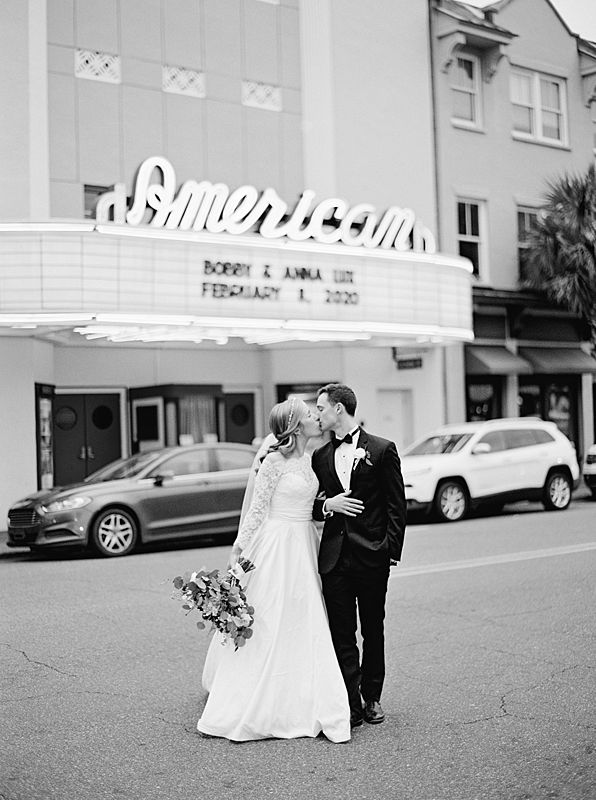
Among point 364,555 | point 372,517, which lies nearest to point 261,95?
point 372,517

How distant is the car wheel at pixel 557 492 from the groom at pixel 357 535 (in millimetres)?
13806

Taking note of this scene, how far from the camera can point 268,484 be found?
5969 millimetres

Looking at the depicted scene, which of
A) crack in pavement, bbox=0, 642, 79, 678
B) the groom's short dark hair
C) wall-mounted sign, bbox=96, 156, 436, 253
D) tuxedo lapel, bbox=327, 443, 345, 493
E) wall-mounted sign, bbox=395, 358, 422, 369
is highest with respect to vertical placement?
wall-mounted sign, bbox=96, 156, 436, 253

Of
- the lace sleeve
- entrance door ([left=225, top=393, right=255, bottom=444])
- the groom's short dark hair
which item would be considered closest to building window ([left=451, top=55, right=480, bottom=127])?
entrance door ([left=225, top=393, right=255, bottom=444])

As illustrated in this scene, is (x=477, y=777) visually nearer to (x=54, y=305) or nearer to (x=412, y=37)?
(x=54, y=305)

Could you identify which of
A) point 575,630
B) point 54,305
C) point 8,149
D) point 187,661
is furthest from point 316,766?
point 8,149

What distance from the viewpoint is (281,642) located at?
18.9ft

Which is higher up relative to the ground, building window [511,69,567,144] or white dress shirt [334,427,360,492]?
building window [511,69,567,144]

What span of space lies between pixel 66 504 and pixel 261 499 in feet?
28.5

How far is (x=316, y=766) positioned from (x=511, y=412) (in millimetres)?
21063

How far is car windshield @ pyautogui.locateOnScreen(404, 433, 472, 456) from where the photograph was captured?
60.1 feet

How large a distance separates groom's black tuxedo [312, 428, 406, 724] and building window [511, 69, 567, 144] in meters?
21.9

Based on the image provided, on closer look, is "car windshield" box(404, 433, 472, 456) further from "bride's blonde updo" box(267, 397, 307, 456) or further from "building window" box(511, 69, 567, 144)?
"bride's blonde updo" box(267, 397, 307, 456)

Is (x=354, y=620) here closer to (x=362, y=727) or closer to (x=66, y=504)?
(x=362, y=727)
